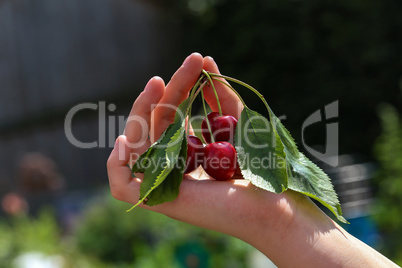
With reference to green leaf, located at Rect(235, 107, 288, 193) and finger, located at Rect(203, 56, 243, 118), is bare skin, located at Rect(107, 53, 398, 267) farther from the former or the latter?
finger, located at Rect(203, 56, 243, 118)

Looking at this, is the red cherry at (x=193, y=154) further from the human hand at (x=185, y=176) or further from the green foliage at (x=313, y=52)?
the green foliage at (x=313, y=52)

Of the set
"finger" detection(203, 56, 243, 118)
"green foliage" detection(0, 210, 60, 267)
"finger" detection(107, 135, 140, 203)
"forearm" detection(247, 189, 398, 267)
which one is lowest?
"green foliage" detection(0, 210, 60, 267)

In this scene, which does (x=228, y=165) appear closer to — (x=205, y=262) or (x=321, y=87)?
(x=205, y=262)

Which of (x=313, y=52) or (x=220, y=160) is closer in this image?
(x=220, y=160)

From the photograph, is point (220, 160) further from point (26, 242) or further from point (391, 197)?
point (391, 197)

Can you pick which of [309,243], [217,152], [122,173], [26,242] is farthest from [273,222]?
[26,242]

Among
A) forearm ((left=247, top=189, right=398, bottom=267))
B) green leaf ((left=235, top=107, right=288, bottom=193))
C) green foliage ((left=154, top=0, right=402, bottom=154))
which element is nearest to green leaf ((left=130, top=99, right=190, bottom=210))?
green leaf ((left=235, top=107, right=288, bottom=193))
